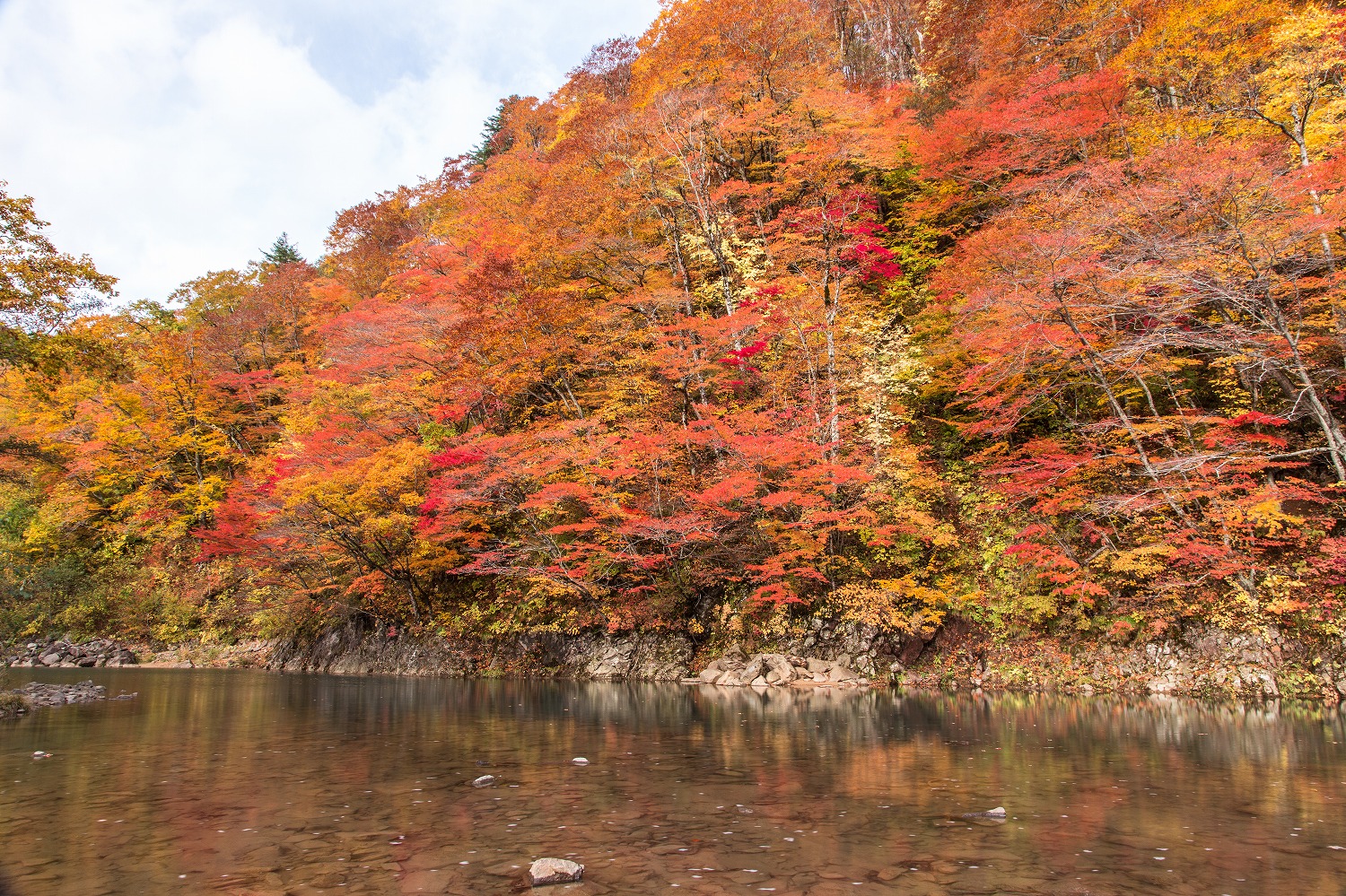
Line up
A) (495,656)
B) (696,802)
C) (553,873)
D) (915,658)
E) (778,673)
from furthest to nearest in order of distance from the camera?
(495,656)
(778,673)
(915,658)
(696,802)
(553,873)

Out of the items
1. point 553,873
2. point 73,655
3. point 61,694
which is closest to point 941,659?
point 553,873

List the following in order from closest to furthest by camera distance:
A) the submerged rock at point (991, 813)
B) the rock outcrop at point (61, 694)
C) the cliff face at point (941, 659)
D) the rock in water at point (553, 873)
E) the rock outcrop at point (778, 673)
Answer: the rock in water at point (553, 873)
the submerged rock at point (991, 813)
the cliff face at point (941, 659)
the rock outcrop at point (61, 694)
the rock outcrop at point (778, 673)

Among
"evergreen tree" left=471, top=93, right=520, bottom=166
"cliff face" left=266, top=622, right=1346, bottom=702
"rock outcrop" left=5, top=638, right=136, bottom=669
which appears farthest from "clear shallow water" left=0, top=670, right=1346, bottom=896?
"evergreen tree" left=471, top=93, right=520, bottom=166

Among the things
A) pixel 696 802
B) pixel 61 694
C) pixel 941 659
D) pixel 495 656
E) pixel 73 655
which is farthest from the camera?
pixel 73 655

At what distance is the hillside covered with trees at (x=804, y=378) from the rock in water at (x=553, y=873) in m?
12.0

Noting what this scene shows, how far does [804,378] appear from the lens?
2062 centimetres

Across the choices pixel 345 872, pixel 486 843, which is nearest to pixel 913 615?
pixel 486 843

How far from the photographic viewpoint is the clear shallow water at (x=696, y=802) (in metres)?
5.01

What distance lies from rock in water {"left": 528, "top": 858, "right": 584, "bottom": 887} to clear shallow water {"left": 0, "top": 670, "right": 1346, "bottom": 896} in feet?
0.41

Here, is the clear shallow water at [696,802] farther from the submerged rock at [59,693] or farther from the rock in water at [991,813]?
the submerged rock at [59,693]

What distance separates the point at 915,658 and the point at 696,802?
11.7 meters

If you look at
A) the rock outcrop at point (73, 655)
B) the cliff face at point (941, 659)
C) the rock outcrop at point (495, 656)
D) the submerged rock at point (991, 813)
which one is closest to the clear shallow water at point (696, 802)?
the submerged rock at point (991, 813)

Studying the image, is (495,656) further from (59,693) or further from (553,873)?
(553,873)

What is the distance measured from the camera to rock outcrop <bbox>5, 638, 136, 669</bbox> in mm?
26031
